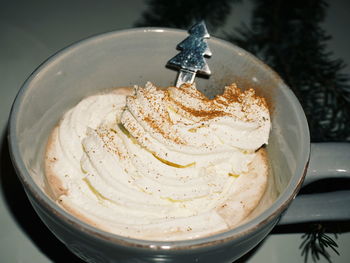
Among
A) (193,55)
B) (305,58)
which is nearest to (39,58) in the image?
(193,55)

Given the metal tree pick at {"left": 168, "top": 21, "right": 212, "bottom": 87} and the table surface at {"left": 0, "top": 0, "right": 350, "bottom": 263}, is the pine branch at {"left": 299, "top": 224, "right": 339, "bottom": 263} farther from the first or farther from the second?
the metal tree pick at {"left": 168, "top": 21, "right": 212, "bottom": 87}

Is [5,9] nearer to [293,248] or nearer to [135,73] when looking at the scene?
[135,73]

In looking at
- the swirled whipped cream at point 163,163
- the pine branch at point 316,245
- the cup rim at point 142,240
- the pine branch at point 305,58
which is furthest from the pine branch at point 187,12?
the pine branch at point 316,245

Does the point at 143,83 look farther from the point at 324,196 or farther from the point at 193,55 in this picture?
the point at 324,196

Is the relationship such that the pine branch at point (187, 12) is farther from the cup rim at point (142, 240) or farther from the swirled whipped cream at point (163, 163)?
the cup rim at point (142, 240)

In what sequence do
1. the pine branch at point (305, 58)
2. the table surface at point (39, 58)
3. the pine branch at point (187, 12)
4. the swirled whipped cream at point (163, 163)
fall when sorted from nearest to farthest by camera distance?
the swirled whipped cream at point (163, 163), the table surface at point (39, 58), the pine branch at point (305, 58), the pine branch at point (187, 12)

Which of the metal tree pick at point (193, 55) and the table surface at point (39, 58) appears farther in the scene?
the metal tree pick at point (193, 55)

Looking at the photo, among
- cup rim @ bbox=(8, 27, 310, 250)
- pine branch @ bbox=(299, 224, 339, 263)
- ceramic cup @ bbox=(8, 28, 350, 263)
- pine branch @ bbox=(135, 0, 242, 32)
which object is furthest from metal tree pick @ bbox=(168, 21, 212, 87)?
pine branch @ bbox=(299, 224, 339, 263)
